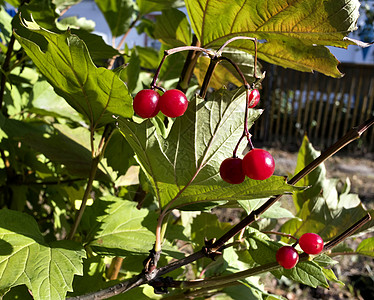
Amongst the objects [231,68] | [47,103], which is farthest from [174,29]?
[47,103]

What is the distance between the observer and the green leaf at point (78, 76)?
2.02ft

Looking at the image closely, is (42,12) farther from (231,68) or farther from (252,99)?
(252,99)

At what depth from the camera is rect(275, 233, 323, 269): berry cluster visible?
0.64 meters

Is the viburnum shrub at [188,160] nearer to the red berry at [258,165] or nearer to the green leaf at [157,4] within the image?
the red berry at [258,165]

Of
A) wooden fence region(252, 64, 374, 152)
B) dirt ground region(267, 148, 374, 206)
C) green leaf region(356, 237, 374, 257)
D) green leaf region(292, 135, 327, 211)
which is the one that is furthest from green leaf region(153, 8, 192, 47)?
wooden fence region(252, 64, 374, 152)

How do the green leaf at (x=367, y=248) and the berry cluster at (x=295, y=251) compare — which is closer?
the berry cluster at (x=295, y=251)

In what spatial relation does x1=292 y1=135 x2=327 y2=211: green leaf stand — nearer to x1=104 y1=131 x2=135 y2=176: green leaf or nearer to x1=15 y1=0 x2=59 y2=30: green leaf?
x1=104 y1=131 x2=135 y2=176: green leaf

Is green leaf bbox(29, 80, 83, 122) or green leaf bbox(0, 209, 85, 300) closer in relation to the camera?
green leaf bbox(0, 209, 85, 300)

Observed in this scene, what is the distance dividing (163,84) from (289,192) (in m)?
0.92

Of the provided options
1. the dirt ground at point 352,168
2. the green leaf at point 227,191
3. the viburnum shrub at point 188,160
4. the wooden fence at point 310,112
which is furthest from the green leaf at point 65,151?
the wooden fence at point 310,112

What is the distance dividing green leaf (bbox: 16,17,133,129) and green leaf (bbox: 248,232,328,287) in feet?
1.07

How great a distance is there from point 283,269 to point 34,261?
1.39ft

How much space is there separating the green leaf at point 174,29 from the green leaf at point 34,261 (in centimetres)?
55

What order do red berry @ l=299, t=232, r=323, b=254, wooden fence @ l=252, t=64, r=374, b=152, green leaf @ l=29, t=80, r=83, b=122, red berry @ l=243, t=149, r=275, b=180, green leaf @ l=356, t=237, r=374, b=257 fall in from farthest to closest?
wooden fence @ l=252, t=64, r=374, b=152, green leaf @ l=29, t=80, r=83, b=122, green leaf @ l=356, t=237, r=374, b=257, red berry @ l=299, t=232, r=323, b=254, red berry @ l=243, t=149, r=275, b=180
